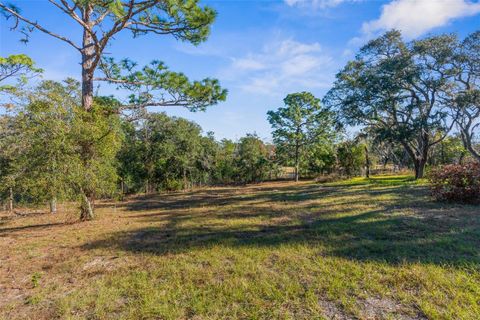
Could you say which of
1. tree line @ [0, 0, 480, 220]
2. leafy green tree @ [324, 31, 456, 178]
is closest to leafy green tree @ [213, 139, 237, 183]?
tree line @ [0, 0, 480, 220]

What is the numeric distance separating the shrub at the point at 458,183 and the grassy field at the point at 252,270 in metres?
2.08

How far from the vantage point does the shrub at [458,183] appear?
7426 mm

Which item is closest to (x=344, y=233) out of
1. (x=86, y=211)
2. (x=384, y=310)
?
(x=384, y=310)

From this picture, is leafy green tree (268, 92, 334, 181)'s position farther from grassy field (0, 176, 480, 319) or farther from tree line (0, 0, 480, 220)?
grassy field (0, 176, 480, 319)

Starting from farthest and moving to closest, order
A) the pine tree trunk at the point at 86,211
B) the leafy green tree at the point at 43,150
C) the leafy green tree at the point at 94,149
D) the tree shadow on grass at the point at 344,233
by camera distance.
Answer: the pine tree trunk at the point at 86,211
the leafy green tree at the point at 94,149
the leafy green tree at the point at 43,150
the tree shadow on grass at the point at 344,233

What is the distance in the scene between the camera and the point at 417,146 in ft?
56.2

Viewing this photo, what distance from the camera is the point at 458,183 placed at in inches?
301

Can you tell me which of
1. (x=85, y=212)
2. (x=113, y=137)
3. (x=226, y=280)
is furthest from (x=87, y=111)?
(x=226, y=280)

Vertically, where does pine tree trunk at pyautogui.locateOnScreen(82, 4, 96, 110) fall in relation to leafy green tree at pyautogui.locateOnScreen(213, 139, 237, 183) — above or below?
above

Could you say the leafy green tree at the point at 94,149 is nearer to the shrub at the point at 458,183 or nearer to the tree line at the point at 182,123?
the tree line at the point at 182,123

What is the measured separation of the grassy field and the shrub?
208 centimetres

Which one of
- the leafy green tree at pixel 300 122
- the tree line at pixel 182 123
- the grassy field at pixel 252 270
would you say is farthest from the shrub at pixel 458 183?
the leafy green tree at pixel 300 122

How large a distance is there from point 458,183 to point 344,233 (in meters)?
5.65

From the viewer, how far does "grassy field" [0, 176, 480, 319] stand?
2369mm
